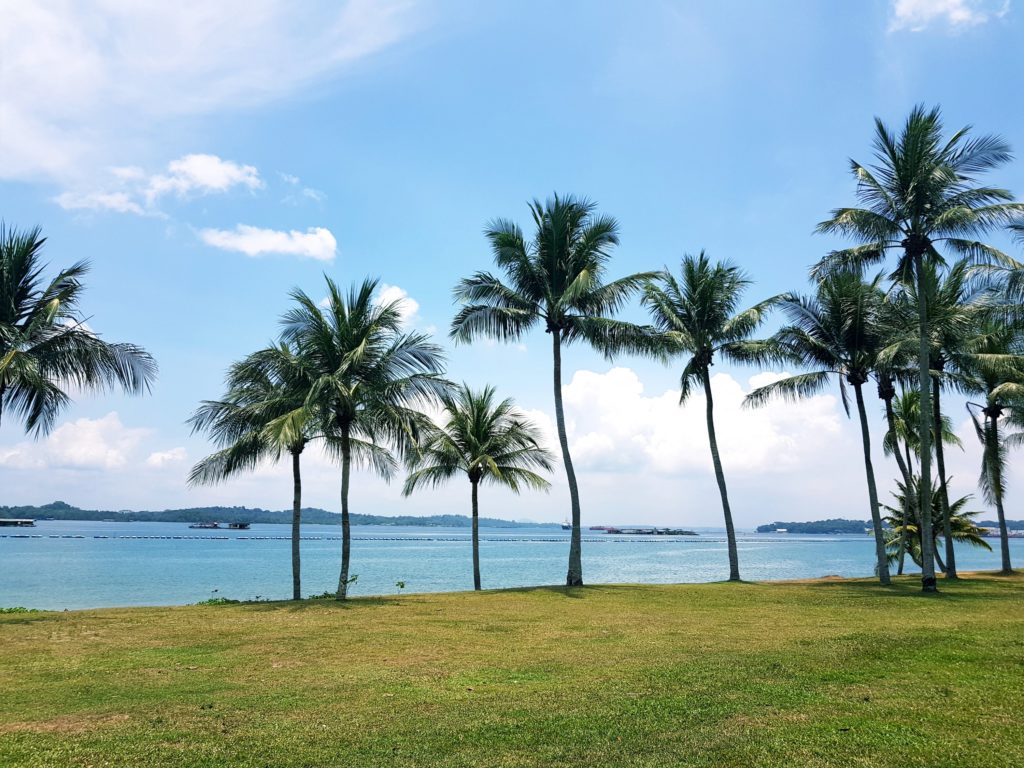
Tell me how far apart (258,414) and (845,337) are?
1958cm

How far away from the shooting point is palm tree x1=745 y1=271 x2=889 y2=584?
2522 centimetres

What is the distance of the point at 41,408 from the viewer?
17453 millimetres

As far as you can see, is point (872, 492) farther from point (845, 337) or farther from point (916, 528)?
point (916, 528)

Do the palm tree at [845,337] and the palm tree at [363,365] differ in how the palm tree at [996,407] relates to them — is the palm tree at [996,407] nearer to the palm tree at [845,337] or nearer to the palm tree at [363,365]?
the palm tree at [845,337]

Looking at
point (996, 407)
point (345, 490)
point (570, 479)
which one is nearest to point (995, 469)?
point (996, 407)

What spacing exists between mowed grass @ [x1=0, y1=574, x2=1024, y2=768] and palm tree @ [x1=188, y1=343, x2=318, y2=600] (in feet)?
21.7

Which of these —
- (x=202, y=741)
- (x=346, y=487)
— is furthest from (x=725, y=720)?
(x=346, y=487)

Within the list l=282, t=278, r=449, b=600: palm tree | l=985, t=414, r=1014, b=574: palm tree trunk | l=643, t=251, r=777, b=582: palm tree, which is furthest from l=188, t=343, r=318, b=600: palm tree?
l=985, t=414, r=1014, b=574: palm tree trunk

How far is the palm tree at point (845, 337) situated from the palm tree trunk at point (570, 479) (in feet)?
27.2

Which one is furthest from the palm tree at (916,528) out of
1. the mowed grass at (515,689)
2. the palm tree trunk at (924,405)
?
the mowed grass at (515,689)

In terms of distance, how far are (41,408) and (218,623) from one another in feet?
23.0

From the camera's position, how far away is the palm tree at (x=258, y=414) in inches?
852

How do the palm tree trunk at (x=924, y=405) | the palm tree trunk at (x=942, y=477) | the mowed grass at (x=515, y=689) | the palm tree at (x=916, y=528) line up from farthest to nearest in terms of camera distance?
the palm tree at (x=916, y=528), the palm tree trunk at (x=942, y=477), the palm tree trunk at (x=924, y=405), the mowed grass at (x=515, y=689)

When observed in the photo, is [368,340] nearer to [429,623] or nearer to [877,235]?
[429,623]
